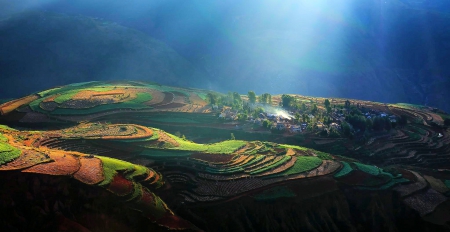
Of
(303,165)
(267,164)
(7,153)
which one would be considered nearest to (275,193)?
(267,164)

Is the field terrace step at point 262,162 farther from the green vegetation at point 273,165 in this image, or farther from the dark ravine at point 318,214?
the dark ravine at point 318,214

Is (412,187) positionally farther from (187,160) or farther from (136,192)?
(136,192)

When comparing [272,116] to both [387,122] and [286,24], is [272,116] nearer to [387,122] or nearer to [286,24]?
[387,122]

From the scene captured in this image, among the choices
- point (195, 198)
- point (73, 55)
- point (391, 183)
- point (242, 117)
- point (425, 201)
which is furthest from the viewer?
point (73, 55)

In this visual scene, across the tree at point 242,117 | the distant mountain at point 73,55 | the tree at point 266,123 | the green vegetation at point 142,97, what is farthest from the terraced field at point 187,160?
the distant mountain at point 73,55

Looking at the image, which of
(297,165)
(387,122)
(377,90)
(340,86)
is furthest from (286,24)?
(297,165)

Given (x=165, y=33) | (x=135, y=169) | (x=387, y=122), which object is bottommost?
(x=135, y=169)

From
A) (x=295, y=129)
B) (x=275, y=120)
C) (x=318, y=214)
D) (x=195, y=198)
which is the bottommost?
(x=318, y=214)
